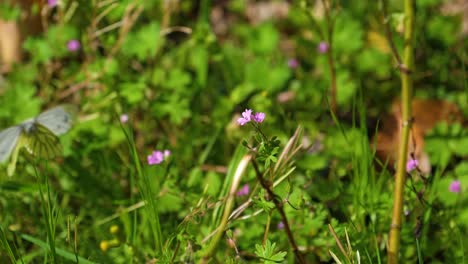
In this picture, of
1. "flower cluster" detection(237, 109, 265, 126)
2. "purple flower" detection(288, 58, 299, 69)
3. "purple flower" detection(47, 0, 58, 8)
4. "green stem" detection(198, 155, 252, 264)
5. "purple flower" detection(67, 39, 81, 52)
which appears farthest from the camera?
"purple flower" detection(288, 58, 299, 69)

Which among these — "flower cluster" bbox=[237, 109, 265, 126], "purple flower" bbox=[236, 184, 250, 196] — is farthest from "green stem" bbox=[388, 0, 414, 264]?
"purple flower" bbox=[236, 184, 250, 196]

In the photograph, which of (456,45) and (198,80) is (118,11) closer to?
(198,80)

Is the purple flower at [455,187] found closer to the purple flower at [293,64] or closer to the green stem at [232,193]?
the green stem at [232,193]

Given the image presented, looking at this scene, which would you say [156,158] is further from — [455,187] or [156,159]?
[455,187]

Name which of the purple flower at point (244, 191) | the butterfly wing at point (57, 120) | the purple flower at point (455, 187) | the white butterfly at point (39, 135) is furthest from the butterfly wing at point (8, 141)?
the purple flower at point (455, 187)

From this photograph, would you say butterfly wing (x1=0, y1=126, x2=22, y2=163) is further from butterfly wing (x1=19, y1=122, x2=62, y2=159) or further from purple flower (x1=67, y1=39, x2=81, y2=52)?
purple flower (x1=67, y1=39, x2=81, y2=52)

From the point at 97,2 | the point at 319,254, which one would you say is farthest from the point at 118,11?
the point at 319,254
